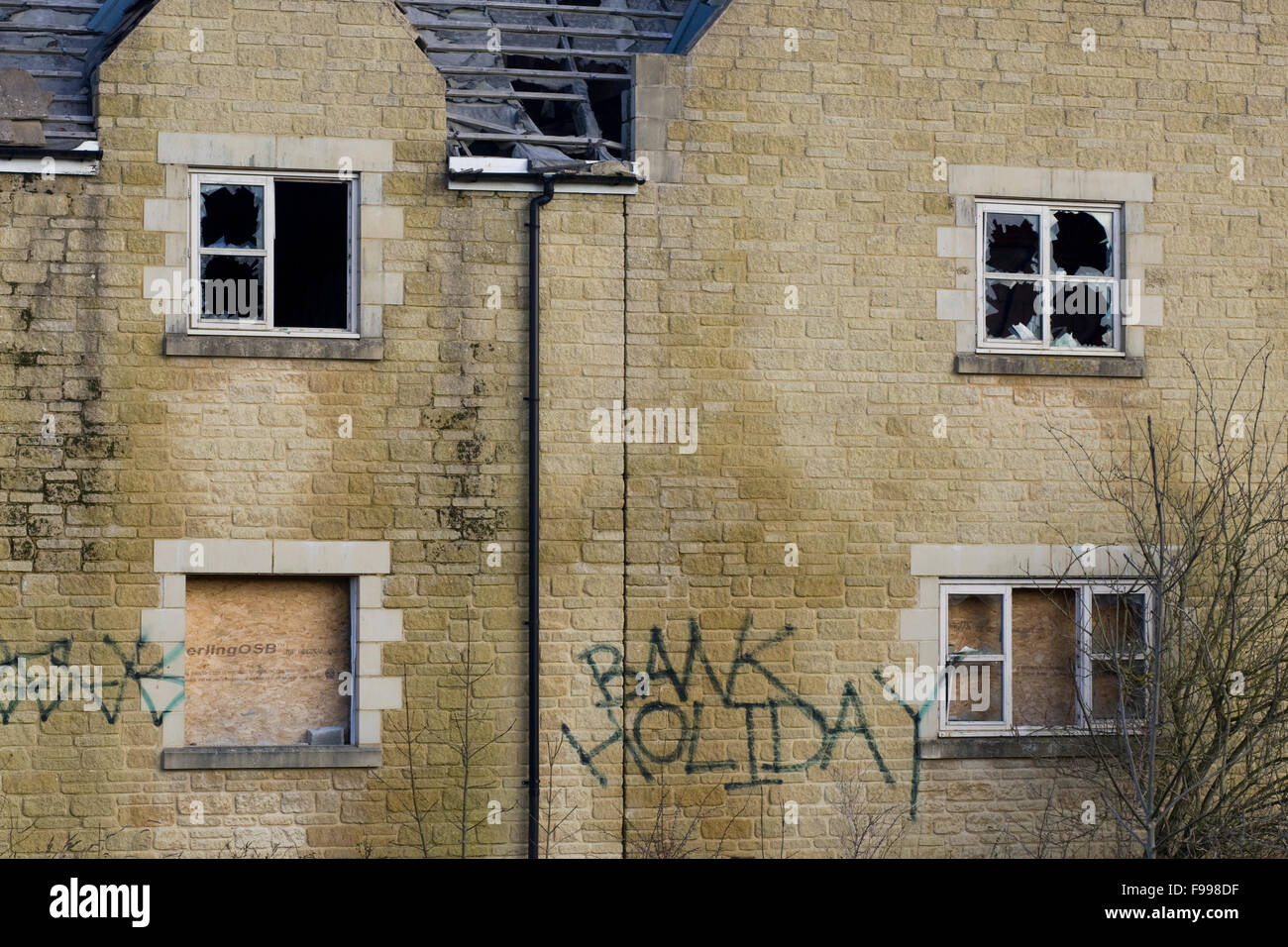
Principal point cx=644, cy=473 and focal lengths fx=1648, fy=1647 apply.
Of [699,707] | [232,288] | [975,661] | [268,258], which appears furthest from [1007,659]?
[232,288]

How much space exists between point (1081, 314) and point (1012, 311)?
568 mm

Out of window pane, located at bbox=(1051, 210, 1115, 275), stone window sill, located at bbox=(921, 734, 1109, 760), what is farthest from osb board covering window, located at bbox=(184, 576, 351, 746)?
window pane, located at bbox=(1051, 210, 1115, 275)

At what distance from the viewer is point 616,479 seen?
1245 cm

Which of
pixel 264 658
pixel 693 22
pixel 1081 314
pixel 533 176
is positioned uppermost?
pixel 693 22

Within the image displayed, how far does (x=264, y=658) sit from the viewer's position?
1210cm

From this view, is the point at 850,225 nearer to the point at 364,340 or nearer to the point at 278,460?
the point at 364,340

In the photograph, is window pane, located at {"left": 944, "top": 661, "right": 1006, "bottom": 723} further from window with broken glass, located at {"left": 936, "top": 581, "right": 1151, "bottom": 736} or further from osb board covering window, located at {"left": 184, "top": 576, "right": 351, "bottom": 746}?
osb board covering window, located at {"left": 184, "top": 576, "right": 351, "bottom": 746}

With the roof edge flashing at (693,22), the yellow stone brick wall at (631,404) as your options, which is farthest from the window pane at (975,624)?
the roof edge flashing at (693,22)

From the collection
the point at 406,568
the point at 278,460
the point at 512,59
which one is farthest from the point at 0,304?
the point at 512,59

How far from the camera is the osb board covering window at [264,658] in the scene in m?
12.0

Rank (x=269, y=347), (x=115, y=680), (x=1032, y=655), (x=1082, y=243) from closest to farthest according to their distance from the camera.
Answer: (x=115, y=680), (x=269, y=347), (x=1032, y=655), (x=1082, y=243)

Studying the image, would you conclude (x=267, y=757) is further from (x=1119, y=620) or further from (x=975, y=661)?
(x=1119, y=620)

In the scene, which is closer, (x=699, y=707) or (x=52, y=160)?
(x=52, y=160)

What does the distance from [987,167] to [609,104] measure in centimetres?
313
